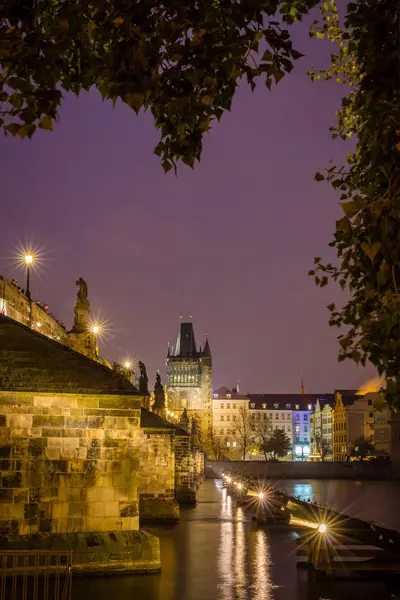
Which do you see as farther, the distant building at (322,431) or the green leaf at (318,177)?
the distant building at (322,431)

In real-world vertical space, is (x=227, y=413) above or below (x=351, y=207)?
above

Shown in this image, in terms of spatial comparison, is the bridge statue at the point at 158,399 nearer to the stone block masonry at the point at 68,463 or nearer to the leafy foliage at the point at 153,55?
the stone block masonry at the point at 68,463

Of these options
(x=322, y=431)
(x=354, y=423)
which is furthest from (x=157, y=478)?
(x=322, y=431)

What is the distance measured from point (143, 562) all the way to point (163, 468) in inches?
444

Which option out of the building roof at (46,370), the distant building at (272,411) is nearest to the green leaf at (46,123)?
the building roof at (46,370)

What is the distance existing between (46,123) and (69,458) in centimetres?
1054

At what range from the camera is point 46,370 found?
1432 centimetres

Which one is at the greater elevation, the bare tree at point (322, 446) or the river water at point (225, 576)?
the bare tree at point (322, 446)

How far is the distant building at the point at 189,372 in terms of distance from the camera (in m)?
Answer: 174

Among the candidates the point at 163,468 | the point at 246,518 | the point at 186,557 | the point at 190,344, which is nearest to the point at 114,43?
the point at 186,557

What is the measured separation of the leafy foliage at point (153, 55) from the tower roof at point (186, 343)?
603 ft

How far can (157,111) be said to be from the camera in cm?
496

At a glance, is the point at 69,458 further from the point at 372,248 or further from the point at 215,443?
the point at 215,443

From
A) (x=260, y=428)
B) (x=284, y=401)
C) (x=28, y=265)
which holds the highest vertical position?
(x=284, y=401)
